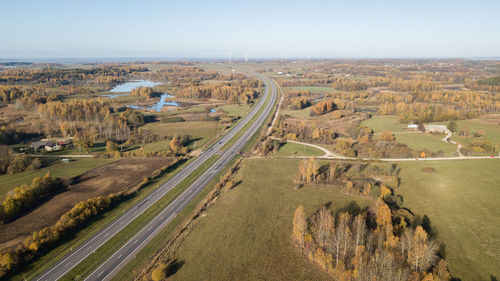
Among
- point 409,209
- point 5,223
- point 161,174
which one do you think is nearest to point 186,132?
point 161,174

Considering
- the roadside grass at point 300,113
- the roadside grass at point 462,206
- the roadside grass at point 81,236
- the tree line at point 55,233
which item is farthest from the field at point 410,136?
the tree line at point 55,233

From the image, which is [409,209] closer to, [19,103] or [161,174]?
[161,174]

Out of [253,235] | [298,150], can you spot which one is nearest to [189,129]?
[298,150]

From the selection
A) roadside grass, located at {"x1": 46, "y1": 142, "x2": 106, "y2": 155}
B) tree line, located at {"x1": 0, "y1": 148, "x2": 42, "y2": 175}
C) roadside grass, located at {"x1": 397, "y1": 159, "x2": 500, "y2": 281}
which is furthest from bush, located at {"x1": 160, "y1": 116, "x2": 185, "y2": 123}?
roadside grass, located at {"x1": 397, "y1": 159, "x2": 500, "y2": 281}

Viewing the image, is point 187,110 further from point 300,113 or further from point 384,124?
point 384,124

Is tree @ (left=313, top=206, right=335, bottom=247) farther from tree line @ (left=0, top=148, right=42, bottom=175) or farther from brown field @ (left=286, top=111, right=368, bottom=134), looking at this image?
tree line @ (left=0, top=148, right=42, bottom=175)

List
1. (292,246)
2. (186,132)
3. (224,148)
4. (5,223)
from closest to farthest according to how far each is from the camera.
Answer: (292,246)
(5,223)
(224,148)
(186,132)
